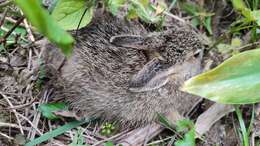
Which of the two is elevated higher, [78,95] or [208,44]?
[208,44]

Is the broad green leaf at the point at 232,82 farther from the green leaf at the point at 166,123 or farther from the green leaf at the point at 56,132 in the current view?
the green leaf at the point at 56,132

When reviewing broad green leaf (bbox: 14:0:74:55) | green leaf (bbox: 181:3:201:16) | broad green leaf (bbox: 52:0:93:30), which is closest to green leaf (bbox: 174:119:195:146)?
broad green leaf (bbox: 52:0:93:30)

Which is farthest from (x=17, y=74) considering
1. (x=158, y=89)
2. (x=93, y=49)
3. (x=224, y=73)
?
(x=224, y=73)

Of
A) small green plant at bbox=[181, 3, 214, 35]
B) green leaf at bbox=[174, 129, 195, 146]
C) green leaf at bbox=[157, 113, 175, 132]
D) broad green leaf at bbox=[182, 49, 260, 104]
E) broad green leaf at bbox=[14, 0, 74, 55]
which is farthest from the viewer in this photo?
small green plant at bbox=[181, 3, 214, 35]

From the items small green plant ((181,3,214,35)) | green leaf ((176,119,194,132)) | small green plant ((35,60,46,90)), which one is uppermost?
small green plant ((181,3,214,35))

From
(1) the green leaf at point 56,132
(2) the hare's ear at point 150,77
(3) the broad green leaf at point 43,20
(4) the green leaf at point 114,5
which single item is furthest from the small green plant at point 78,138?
(3) the broad green leaf at point 43,20

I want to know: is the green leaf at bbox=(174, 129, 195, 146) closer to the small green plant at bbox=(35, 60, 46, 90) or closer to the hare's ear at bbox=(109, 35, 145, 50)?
the hare's ear at bbox=(109, 35, 145, 50)

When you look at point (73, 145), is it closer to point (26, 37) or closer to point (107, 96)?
point (107, 96)
